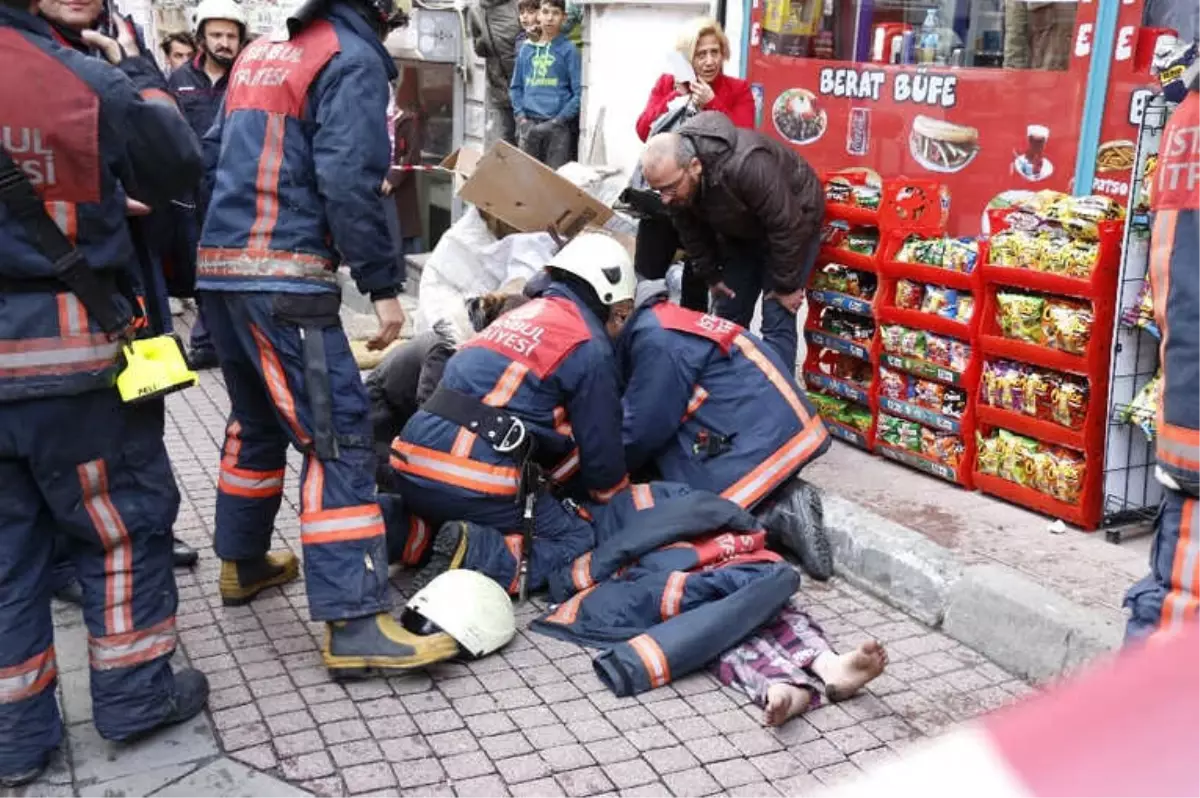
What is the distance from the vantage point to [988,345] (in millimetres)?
4934

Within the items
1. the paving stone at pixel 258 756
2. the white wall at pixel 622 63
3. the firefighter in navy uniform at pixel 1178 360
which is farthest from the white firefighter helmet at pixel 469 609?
the white wall at pixel 622 63

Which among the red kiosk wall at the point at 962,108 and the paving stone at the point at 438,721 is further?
the red kiosk wall at the point at 962,108

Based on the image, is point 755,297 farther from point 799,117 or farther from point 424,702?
point 424,702

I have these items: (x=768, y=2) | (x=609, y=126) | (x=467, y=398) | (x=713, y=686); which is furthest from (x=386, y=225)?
(x=609, y=126)

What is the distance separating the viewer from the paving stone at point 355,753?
10.9ft

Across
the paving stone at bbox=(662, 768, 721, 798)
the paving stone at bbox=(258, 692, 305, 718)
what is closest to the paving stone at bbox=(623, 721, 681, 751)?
the paving stone at bbox=(662, 768, 721, 798)

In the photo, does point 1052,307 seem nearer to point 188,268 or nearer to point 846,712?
point 846,712

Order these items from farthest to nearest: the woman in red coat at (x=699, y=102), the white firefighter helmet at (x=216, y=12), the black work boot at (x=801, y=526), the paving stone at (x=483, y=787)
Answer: the white firefighter helmet at (x=216, y=12)
the woman in red coat at (x=699, y=102)
the black work boot at (x=801, y=526)
the paving stone at (x=483, y=787)

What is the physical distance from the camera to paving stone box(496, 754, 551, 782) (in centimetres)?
328

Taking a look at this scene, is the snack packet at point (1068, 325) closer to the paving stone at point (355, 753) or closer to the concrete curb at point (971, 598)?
the concrete curb at point (971, 598)

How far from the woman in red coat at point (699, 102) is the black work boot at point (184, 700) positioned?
3442 millimetres

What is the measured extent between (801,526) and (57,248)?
2.76 m

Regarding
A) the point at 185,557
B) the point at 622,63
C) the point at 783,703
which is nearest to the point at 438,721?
the point at 783,703

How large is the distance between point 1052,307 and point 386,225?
2529 mm
